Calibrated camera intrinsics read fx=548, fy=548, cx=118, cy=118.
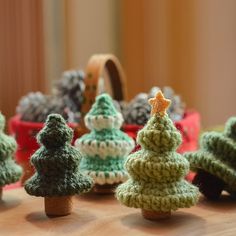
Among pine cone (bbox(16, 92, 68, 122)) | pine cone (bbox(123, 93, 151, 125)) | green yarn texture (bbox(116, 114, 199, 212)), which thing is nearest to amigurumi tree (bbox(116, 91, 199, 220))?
green yarn texture (bbox(116, 114, 199, 212))

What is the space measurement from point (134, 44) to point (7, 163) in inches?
36.7

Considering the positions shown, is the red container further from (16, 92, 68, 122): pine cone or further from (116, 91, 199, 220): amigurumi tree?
(116, 91, 199, 220): amigurumi tree

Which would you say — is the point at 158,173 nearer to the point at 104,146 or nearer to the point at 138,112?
the point at 104,146

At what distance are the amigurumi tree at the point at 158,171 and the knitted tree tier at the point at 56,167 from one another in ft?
0.23

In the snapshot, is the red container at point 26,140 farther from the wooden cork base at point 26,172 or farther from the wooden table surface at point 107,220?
the wooden table surface at point 107,220

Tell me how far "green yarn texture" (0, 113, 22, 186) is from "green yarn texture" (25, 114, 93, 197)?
0.21 feet

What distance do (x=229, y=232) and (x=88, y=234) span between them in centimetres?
17

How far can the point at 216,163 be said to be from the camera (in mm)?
766

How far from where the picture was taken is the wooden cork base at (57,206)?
0.73m

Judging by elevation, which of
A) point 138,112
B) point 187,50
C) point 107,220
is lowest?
point 107,220

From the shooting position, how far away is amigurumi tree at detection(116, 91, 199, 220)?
0.69 meters

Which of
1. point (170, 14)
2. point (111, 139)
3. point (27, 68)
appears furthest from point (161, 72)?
point (111, 139)

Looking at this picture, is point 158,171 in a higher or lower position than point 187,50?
lower

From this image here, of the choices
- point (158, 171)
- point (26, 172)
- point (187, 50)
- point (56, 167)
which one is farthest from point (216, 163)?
point (187, 50)
